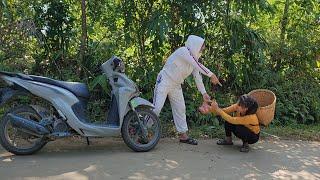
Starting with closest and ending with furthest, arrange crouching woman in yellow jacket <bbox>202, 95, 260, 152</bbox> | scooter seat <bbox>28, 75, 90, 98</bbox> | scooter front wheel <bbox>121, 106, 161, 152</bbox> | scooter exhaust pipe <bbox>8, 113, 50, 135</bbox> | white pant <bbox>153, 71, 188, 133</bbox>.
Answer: scooter exhaust pipe <bbox>8, 113, 50, 135</bbox>
scooter seat <bbox>28, 75, 90, 98</bbox>
scooter front wheel <bbox>121, 106, 161, 152</bbox>
crouching woman in yellow jacket <bbox>202, 95, 260, 152</bbox>
white pant <bbox>153, 71, 188, 133</bbox>

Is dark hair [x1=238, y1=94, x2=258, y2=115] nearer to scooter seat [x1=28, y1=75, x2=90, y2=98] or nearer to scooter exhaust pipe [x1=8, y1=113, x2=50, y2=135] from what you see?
scooter seat [x1=28, y1=75, x2=90, y2=98]

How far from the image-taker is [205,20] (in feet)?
27.3

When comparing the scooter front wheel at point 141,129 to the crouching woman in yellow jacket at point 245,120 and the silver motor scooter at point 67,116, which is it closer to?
the silver motor scooter at point 67,116

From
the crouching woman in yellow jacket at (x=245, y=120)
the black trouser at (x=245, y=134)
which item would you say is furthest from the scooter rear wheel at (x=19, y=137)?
the black trouser at (x=245, y=134)

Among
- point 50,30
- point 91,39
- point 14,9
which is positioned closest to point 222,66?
point 91,39

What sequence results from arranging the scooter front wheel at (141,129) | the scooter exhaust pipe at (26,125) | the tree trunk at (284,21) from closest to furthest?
1. the scooter exhaust pipe at (26,125)
2. the scooter front wheel at (141,129)
3. the tree trunk at (284,21)

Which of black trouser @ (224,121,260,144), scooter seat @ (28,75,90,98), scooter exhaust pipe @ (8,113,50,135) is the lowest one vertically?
black trouser @ (224,121,260,144)

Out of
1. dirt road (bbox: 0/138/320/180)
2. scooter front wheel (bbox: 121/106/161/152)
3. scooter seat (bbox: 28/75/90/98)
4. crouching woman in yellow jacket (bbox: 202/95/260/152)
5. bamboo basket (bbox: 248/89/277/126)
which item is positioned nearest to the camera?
dirt road (bbox: 0/138/320/180)

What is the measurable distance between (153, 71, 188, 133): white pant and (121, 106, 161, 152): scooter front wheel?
1.02 feet

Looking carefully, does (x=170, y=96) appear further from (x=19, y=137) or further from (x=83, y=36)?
(x=83, y=36)

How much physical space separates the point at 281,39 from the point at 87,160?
5.46 metres

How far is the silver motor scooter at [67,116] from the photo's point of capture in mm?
5844

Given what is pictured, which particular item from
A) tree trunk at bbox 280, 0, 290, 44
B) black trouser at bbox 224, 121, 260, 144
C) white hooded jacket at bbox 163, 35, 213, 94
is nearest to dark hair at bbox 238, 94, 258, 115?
black trouser at bbox 224, 121, 260, 144

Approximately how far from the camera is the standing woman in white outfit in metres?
6.55
